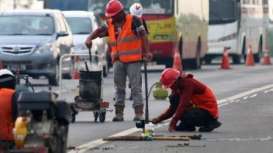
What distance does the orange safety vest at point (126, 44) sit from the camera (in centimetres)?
2047

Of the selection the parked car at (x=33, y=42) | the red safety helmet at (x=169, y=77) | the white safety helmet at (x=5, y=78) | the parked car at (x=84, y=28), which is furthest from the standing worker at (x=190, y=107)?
the parked car at (x=84, y=28)

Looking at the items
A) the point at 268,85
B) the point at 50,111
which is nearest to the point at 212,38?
the point at 268,85

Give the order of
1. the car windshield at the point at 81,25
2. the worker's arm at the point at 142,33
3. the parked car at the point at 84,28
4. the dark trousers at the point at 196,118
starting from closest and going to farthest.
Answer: the dark trousers at the point at 196,118, the worker's arm at the point at 142,33, the parked car at the point at 84,28, the car windshield at the point at 81,25

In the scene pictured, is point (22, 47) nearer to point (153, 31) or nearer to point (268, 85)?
A: point (268, 85)

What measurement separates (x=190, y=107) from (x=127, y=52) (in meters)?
2.37

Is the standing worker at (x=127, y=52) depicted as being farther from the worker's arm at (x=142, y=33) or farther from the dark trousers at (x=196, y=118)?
the dark trousers at (x=196, y=118)

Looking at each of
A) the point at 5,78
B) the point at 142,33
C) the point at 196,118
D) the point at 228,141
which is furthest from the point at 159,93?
the point at 5,78

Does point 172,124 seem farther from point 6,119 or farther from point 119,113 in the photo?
point 6,119

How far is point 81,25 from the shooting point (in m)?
38.8

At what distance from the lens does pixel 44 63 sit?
3103 cm

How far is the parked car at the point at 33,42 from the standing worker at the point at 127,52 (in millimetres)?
9896

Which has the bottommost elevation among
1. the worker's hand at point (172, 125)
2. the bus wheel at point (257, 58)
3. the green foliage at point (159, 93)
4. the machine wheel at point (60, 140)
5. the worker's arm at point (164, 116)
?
the bus wheel at point (257, 58)

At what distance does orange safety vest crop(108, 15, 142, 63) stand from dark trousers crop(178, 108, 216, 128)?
2302mm

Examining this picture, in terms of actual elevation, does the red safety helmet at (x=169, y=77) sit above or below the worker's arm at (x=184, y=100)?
above
